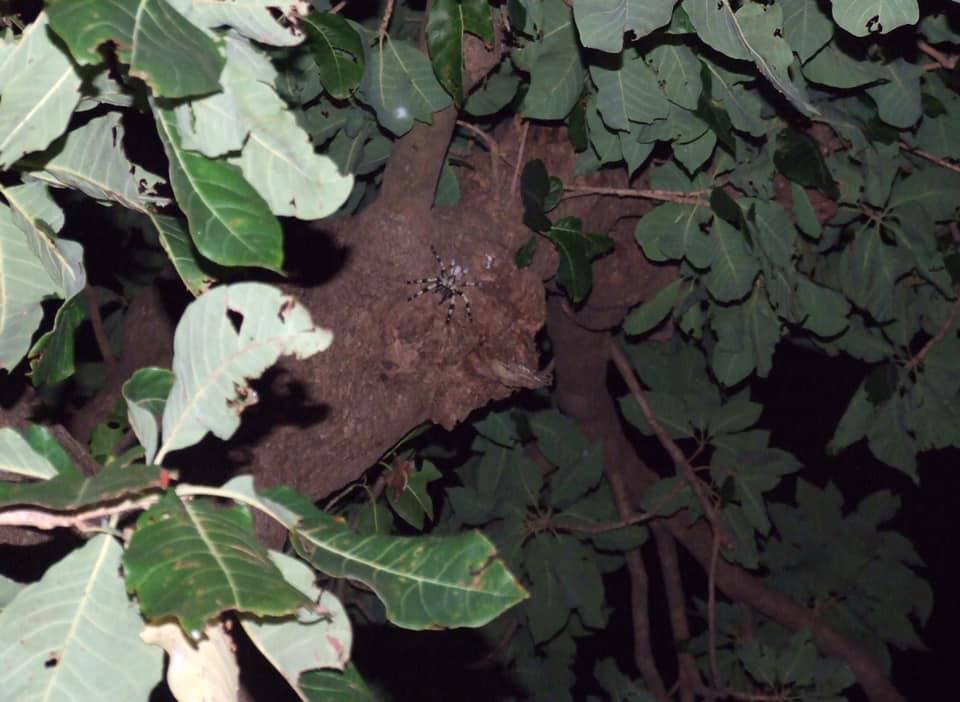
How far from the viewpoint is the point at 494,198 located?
1.66m

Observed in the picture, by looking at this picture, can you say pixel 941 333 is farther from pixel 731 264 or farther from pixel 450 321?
pixel 450 321

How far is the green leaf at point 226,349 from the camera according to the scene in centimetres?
71

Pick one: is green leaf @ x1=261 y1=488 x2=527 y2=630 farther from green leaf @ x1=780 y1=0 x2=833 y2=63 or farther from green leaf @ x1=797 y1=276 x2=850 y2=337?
green leaf @ x1=797 y1=276 x2=850 y2=337

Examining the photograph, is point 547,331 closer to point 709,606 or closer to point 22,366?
point 709,606

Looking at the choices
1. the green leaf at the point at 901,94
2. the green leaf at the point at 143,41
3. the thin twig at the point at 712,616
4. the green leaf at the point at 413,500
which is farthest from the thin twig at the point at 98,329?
the thin twig at the point at 712,616

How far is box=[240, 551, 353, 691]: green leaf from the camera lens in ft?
2.41

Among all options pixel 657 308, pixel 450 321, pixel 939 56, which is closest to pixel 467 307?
pixel 450 321

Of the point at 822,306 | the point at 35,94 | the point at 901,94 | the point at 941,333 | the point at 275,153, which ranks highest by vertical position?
the point at 35,94

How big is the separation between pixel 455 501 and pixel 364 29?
3.86ft

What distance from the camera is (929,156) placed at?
182 centimetres

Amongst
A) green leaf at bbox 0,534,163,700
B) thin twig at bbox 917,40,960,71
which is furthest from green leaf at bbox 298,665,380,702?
thin twig at bbox 917,40,960,71

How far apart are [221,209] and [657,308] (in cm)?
137

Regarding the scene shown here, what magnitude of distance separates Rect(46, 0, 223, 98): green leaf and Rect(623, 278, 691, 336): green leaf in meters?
1.38

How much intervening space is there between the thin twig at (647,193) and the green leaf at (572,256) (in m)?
0.07
